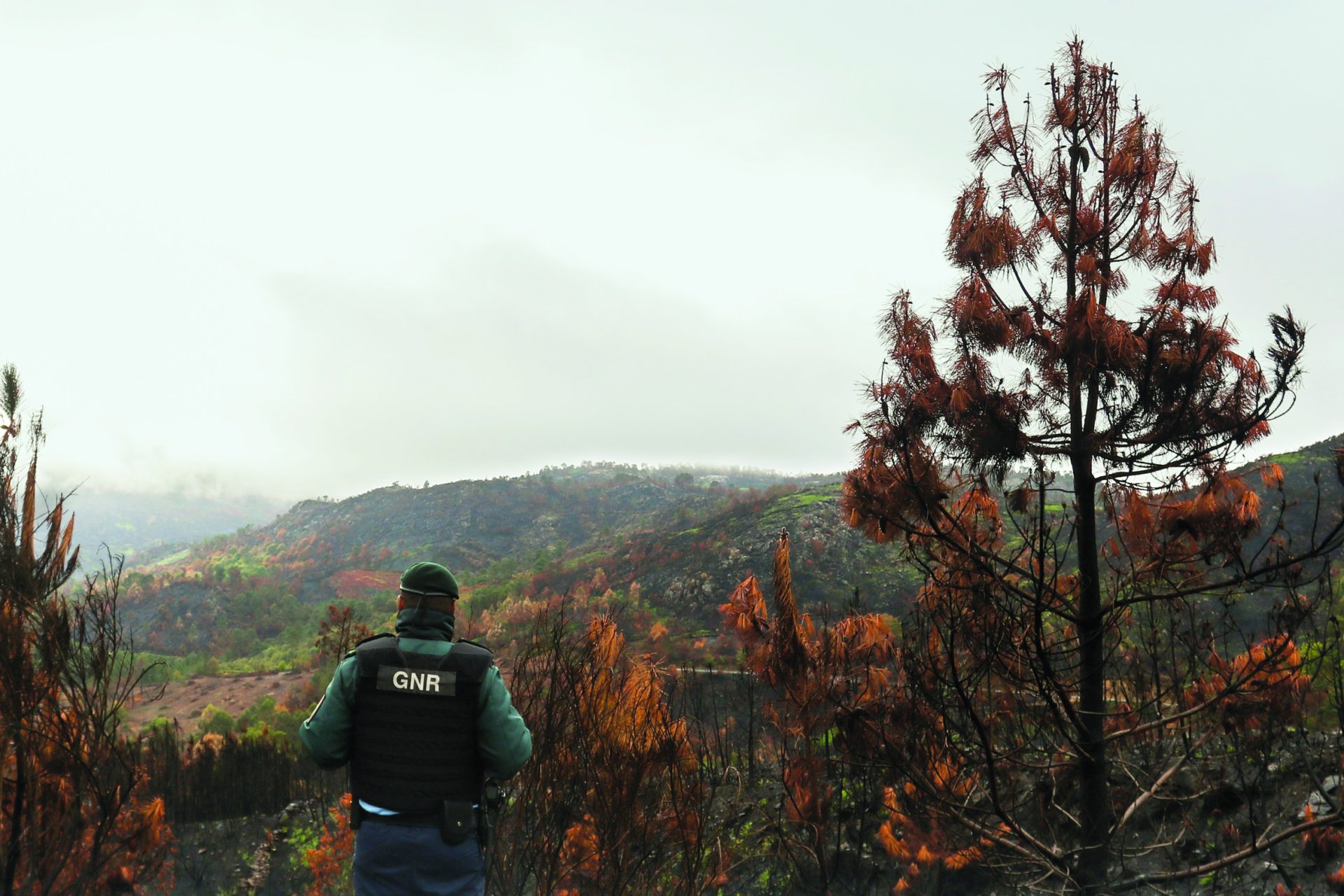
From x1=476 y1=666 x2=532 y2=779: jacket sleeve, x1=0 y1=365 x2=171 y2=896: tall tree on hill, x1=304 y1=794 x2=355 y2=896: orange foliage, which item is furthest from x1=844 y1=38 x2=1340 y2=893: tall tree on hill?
x1=304 y1=794 x2=355 y2=896: orange foliage

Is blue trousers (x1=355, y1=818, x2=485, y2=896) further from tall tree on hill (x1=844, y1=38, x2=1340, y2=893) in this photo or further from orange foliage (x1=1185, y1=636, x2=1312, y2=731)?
orange foliage (x1=1185, y1=636, x2=1312, y2=731)

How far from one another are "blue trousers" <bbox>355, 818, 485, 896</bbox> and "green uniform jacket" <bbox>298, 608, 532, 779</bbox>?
1.18ft

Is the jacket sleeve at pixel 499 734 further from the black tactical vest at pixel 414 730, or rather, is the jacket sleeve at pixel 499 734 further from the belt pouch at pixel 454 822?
the belt pouch at pixel 454 822

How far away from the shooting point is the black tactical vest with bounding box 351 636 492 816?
11.5 ft

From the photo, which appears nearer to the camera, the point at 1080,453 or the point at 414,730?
the point at 414,730

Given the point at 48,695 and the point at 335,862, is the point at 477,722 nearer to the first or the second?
the point at 48,695

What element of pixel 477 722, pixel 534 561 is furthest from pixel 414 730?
pixel 534 561

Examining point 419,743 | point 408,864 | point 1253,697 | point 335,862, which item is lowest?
point 335,862

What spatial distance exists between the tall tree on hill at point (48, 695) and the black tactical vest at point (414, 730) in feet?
11.4

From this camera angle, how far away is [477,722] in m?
3.55

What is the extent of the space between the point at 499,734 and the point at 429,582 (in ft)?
2.49

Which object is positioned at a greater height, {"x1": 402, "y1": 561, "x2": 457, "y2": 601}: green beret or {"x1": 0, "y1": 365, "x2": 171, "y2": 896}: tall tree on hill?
{"x1": 402, "y1": 561, "x2": 457, "y2": 601}: green beret

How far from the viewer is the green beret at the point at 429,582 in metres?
3.55

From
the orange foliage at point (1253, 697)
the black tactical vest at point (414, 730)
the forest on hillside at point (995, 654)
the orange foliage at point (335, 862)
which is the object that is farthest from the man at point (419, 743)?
the orange foliage at point (335, 862)
